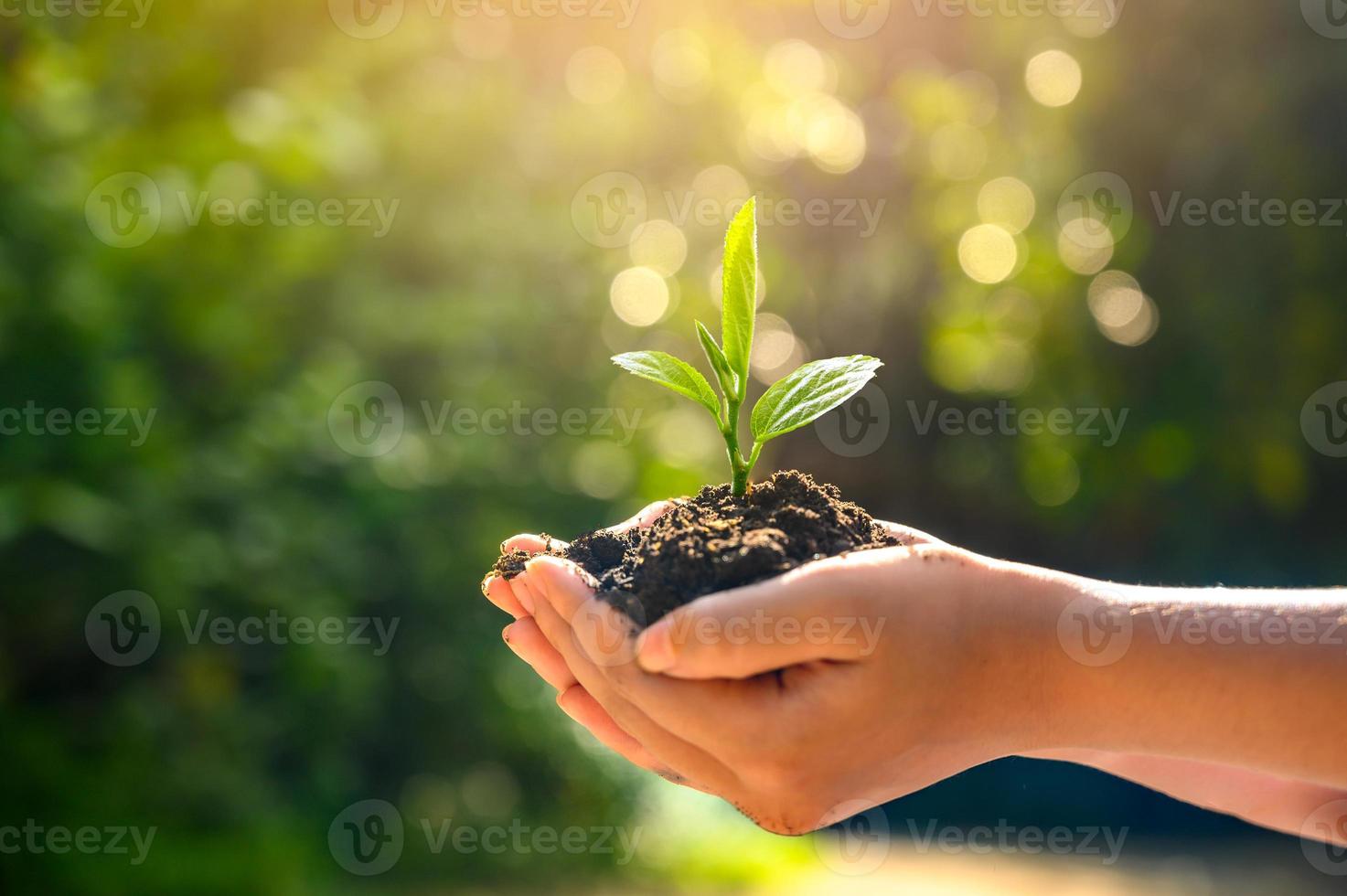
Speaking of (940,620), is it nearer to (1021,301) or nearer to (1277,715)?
(1277,715)

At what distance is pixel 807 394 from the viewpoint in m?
1.55

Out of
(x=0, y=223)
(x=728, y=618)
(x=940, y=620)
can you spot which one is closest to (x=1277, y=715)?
(x=940, y=620)

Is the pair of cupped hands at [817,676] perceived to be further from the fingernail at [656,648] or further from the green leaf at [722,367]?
the green leaf at [722,367]

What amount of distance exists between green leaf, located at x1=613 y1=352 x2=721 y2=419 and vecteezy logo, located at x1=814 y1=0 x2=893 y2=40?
5.80 m

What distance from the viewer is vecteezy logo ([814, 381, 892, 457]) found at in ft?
20.6

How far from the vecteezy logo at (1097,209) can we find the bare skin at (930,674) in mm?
4907

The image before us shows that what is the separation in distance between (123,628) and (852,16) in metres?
5.58

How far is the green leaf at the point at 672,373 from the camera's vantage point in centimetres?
155

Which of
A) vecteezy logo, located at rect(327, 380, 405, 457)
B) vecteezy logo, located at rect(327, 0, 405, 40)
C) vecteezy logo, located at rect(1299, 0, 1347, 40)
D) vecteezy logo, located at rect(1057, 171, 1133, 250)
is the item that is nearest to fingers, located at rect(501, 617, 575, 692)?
vecteezy logo, located at rect(327, 380, 405, 457)

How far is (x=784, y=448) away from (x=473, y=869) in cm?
332
